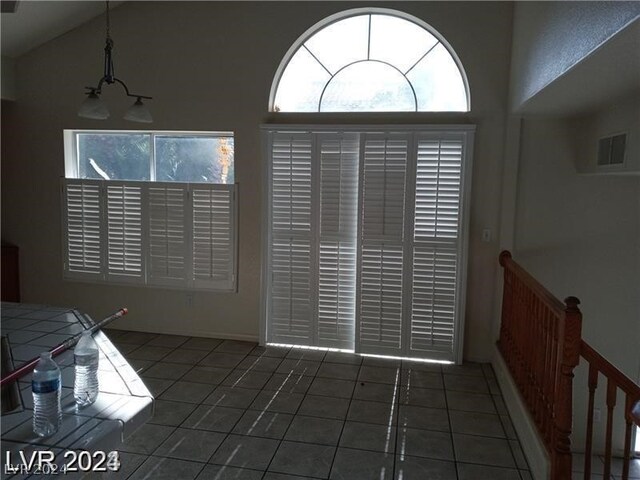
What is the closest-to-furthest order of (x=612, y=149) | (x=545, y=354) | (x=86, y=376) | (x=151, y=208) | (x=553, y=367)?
(x=86, y=376) → (x=553, y=367) → (x=545, y=354) → (x=612, y=149) → (x=151, y=208)

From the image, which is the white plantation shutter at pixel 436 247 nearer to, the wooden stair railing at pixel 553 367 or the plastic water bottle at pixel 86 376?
the wooden stair railing at pixel 553 367

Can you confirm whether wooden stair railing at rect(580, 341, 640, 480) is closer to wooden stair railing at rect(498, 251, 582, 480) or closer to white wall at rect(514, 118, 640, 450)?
wooden stair railing at rect(498, 251, 582, 480)

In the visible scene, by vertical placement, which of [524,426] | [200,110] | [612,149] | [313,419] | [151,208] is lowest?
[313,419]

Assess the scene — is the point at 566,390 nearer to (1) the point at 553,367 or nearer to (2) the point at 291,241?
(1) the point at 553,367

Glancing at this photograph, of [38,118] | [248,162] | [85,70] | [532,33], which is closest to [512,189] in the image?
[532,33]

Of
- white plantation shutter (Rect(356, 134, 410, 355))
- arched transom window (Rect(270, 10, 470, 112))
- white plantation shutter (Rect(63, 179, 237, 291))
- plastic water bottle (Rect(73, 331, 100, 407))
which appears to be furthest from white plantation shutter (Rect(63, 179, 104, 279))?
plastic water bottle (Rect(73, 331, 100, 407))

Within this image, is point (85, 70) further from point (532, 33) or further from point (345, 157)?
point (532, 33)

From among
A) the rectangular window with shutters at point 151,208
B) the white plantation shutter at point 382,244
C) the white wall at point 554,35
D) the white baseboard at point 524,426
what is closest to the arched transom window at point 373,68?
the white plantation shutter at point 382,244

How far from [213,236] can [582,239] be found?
3044mm

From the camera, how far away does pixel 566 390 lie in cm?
221

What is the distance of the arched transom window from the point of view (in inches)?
155

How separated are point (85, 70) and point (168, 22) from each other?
941 millimetres

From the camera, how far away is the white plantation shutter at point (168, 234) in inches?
171

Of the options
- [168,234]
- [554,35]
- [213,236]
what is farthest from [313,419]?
[554,35]
